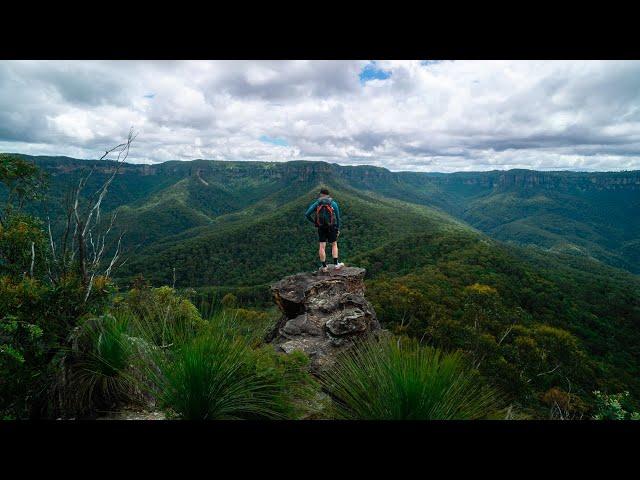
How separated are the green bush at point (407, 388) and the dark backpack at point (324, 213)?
5.38 m

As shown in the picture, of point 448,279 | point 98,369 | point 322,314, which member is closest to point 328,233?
point 322,314

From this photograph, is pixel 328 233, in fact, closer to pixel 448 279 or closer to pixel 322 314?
pixel 322 314

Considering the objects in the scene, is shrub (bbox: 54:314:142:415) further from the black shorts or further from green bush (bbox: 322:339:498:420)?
the black shorts

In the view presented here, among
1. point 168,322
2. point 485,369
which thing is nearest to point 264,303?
point 485,369

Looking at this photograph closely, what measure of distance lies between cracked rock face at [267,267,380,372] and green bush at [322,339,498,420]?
368cm

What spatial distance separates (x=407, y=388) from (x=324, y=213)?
583 centimetres

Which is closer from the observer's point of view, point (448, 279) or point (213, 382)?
point (213, 382)

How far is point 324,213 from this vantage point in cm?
720

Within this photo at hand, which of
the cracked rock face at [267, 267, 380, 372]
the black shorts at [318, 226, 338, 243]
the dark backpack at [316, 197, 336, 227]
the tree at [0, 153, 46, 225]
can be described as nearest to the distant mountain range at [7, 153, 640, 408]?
the tree at [0, 153, 46, 225]

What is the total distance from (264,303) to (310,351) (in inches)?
1239

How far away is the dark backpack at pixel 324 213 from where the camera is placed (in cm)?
718

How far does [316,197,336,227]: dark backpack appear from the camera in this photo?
7.18 m

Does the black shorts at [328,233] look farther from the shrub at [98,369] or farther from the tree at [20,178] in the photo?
the tree at [20,178]
